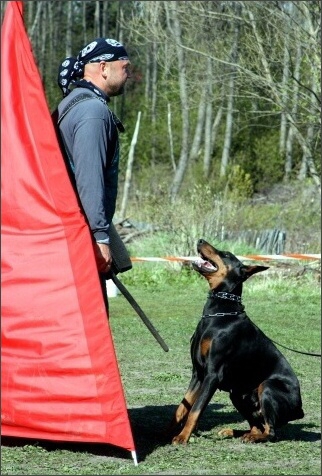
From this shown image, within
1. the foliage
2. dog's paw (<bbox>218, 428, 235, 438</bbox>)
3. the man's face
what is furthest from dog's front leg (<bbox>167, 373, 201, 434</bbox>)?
the foliage

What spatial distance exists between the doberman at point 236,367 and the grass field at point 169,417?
165mm

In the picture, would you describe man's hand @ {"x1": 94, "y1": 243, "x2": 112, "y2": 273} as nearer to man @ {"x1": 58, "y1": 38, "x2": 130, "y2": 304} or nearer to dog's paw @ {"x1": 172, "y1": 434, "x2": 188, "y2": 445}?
man @ {"x1": 58, "y1": 38, "x2": 130, "y2": 304}

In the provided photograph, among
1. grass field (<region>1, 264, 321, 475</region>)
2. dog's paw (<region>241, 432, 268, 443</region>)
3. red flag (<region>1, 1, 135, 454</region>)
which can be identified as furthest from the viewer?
dog's paw (<region>241, 432, 268, 443</region>)

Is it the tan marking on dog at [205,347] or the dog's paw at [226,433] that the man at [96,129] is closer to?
the tan marking on dog at [205,347]

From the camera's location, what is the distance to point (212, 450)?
6.03m

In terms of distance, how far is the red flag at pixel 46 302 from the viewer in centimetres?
534

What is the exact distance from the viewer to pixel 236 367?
645 cm

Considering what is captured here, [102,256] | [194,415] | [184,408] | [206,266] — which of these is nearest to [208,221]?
[206,266]

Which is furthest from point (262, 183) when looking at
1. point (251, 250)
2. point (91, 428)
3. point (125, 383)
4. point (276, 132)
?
point (91, 428)

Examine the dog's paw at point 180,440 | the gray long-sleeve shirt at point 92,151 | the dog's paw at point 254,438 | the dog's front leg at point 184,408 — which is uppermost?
the gray long-sleeve shirt at point 92,151

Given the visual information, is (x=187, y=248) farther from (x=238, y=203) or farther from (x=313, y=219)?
(x=313, y=219)

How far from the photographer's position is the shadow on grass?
5.80 metres

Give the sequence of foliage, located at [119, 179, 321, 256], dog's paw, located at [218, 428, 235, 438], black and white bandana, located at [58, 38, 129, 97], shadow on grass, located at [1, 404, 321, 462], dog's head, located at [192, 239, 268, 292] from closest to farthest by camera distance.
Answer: shadow on grass, located at [1, 404, 321, 462] < black and white bandana, located at [58, 38, 129, 97] < dog's paw, located at [218, 428, 235, 438] < dog's head, located at [192, 239, 268, 292] < foliage, located at [119, 179, 321, 256]

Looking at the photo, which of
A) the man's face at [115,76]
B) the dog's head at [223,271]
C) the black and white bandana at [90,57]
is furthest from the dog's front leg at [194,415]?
the black and white bandana at [90,57]
